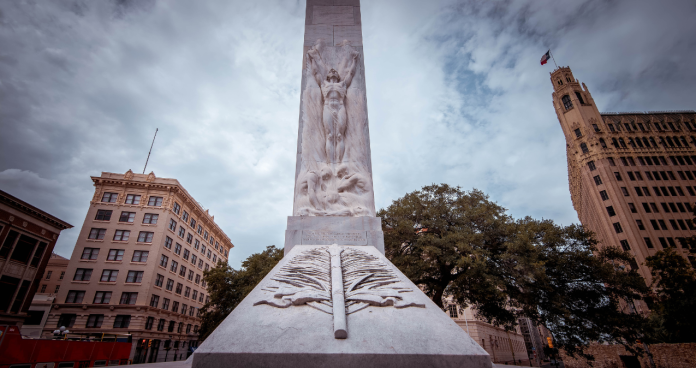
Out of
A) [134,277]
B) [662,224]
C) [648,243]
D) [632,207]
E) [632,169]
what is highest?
[632,169]

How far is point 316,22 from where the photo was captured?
10250mm

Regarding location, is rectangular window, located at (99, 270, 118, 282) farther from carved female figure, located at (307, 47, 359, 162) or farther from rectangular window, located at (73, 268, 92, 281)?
carved female figure, located at (307, 47, 359, 162)

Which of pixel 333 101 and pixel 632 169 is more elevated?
pixel 632 169

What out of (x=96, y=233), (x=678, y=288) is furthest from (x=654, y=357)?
(x=96, y=233)

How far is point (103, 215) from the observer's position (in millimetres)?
41156

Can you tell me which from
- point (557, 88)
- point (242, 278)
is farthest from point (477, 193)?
point (557, 88)

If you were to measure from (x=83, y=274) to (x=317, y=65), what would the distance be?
4372 centimetres

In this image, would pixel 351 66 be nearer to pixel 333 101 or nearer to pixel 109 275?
pixel 333 101

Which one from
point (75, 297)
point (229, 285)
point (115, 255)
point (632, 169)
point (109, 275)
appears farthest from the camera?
point (632, 169)

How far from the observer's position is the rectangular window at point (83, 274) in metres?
37.4

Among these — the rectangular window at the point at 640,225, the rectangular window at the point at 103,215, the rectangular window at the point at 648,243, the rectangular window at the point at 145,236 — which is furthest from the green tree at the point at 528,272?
the rectangular window at the point at 640,225

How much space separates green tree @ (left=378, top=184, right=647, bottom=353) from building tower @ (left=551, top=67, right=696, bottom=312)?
4154 cm

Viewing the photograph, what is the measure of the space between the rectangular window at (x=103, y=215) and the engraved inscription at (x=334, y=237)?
4553cm

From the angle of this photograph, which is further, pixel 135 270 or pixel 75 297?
pixel 135 270
